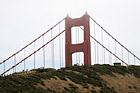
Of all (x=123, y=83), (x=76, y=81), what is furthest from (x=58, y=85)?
(x=123, y=83)

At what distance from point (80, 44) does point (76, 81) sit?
61.0 ft

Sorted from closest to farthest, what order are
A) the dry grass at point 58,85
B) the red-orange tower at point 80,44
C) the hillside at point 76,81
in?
the hillside at point 76,81 → the dry grass at point 58,85 → the red-orange tower at point 80,44

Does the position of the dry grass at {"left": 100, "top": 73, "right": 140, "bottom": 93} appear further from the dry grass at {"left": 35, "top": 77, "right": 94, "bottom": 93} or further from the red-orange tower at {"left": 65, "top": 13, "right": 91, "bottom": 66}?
the red-orange tower at {"left": 65, "top": 13, "right": 91, "bottom": 66}

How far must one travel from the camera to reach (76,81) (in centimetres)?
3650

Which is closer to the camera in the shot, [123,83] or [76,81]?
[76,81]

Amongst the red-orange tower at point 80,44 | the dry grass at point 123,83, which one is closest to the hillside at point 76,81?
the dry grass at point 123,83

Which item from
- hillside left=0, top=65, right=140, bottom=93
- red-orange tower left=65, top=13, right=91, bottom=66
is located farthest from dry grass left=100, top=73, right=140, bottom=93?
red-orange tower left=65, top=13, right=91, bottom=66

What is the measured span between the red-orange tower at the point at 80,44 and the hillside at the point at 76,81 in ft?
14.2

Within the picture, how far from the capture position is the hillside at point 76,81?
2950 cm

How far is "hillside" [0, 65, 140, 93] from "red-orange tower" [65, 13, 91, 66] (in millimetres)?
4335

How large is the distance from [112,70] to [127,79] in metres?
3.45

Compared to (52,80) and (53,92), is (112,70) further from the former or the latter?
(53,92)

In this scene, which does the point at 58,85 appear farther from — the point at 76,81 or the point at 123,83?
the point at 123,83

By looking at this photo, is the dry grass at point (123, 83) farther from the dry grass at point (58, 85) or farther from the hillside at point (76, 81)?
the dry grass at point (58, 85)
